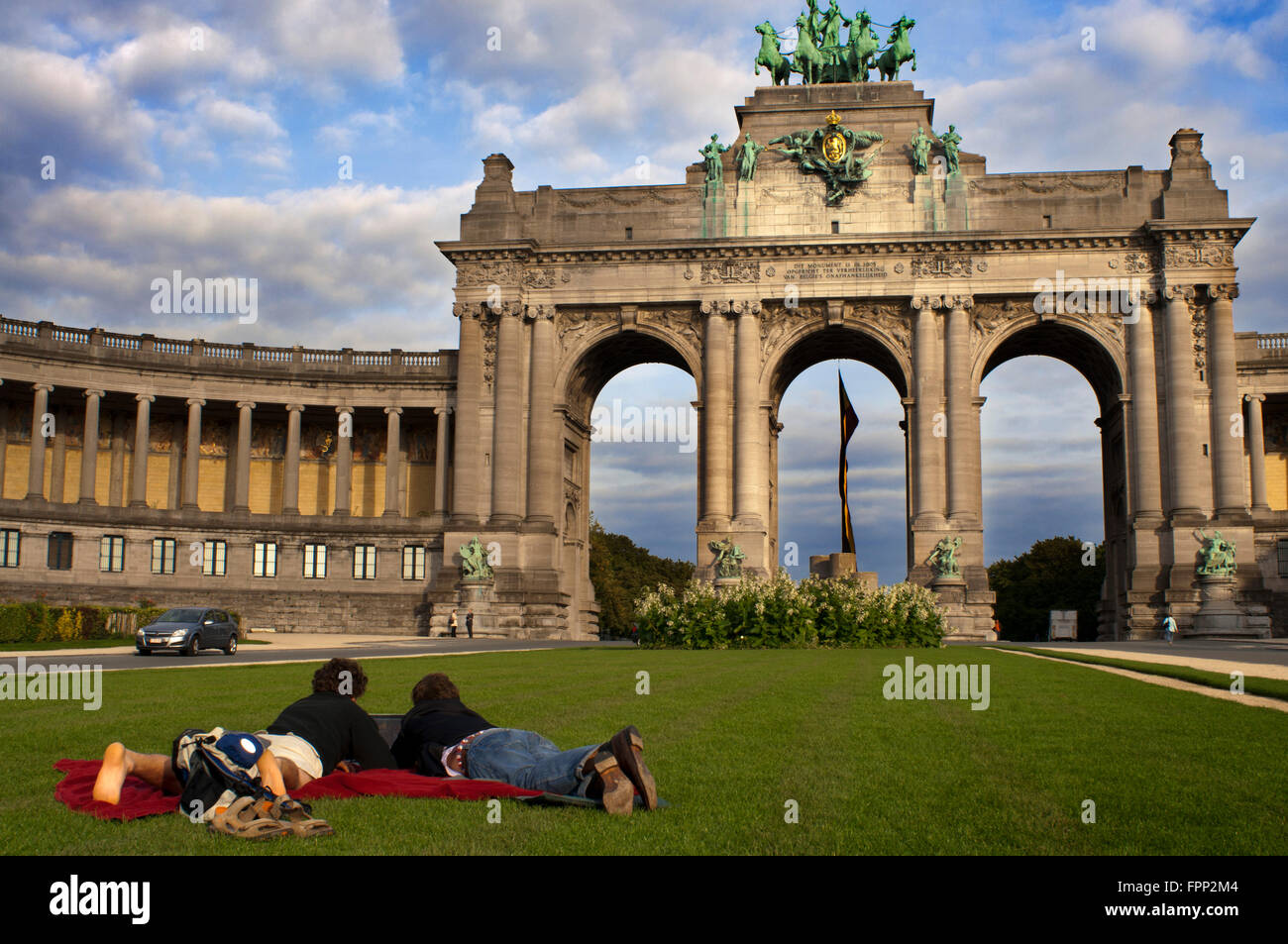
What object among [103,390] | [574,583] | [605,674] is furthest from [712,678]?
[103,390]

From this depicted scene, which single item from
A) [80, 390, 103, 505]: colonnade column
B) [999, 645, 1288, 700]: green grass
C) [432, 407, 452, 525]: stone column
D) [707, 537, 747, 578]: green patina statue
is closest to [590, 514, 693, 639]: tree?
[432, 407, 452, 525]: stone column

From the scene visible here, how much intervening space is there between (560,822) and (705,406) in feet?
170

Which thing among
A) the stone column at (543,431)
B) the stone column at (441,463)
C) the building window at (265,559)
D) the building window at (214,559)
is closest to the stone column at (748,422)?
the stone column at (543,431)

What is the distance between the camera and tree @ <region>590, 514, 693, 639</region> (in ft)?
354

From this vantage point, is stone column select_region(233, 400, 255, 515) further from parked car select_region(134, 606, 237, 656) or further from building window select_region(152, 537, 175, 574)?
parked car select_region(134, 606, 237, 656)

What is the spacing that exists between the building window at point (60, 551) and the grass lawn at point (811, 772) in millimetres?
46069

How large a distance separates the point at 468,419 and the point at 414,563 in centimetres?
993

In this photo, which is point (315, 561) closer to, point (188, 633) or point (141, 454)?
point (141, 454)

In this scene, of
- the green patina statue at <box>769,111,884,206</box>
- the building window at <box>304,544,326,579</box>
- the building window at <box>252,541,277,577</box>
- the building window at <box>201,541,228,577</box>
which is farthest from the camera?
the building window at <box>304,544,326,579</box>

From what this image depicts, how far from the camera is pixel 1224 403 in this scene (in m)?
55.2

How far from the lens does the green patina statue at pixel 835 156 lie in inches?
2334

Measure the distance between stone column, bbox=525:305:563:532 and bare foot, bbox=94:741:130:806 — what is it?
166 ft

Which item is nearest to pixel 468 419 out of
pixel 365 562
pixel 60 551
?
pixel 365 562

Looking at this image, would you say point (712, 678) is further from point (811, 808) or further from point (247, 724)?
point (811, 808)
